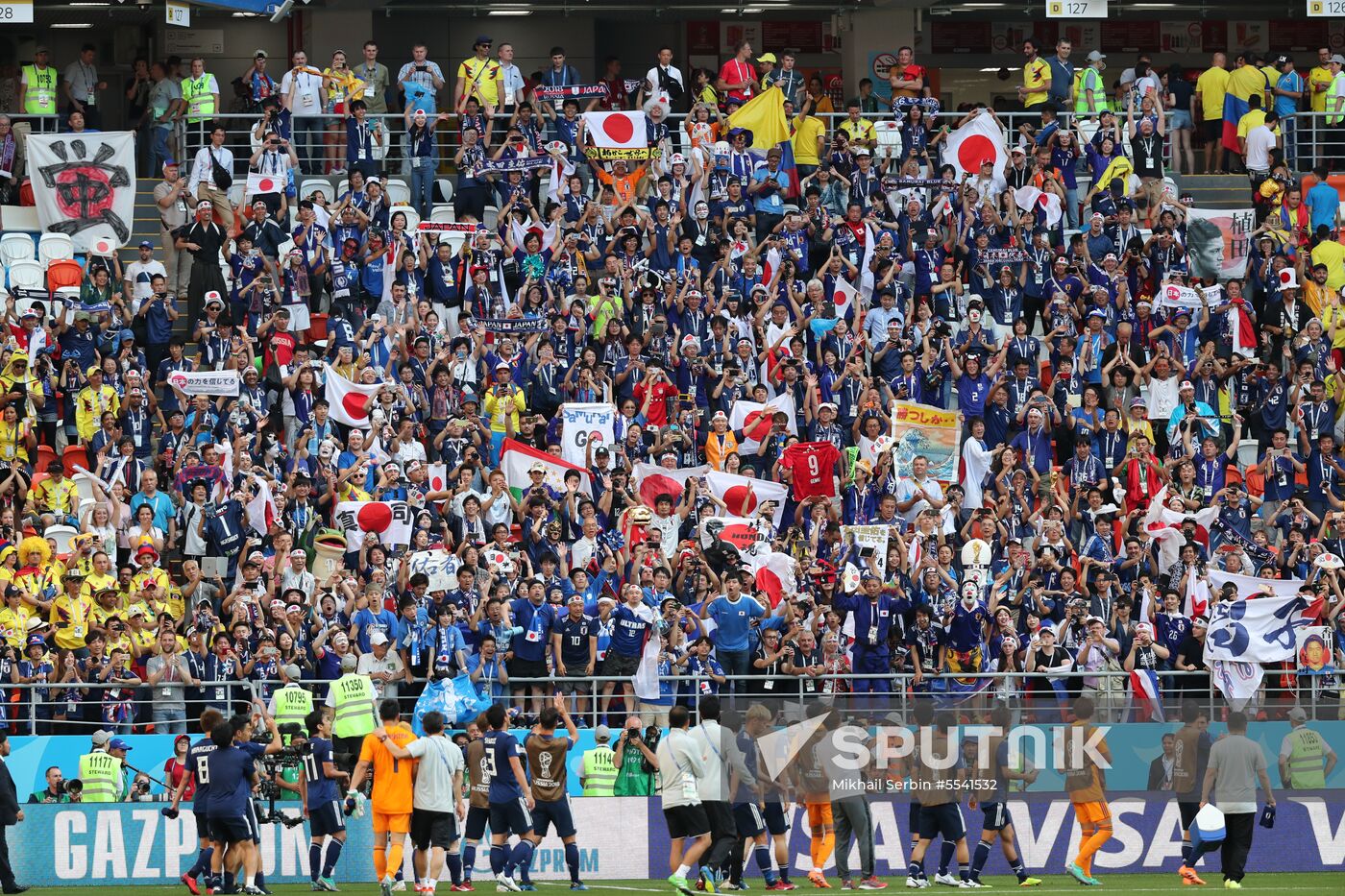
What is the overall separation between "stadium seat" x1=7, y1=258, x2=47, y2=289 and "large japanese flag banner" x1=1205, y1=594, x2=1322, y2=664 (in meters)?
14.9

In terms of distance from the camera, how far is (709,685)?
2423 centimetres

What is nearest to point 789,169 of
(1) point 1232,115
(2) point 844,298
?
(2) point 844,298

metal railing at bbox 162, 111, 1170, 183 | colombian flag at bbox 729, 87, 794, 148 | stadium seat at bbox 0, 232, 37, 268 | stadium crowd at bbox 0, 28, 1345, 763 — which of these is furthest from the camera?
metal railing at bbox 162, 111, 1170, 183

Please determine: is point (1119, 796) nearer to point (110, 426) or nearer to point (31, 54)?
point (110, 426)

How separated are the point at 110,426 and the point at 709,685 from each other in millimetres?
7673

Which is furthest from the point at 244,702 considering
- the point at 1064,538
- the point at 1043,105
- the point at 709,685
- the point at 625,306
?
the point at 1043,105

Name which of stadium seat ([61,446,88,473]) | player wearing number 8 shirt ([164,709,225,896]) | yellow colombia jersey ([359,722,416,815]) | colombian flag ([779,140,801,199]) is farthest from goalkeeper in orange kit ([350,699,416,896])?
colombian flag ([779,140,801,199])

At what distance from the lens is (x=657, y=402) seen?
27.5m

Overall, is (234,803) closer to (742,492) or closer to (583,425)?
(583,425)

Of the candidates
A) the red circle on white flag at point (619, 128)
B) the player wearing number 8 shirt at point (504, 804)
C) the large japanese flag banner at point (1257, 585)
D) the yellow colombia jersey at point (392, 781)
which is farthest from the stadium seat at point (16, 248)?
the large japanese flag banner at point (1257, 585)

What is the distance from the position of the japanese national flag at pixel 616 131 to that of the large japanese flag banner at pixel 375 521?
739 cm

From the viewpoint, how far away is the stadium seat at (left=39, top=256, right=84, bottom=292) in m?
28.0

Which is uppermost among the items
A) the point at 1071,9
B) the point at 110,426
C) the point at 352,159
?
the point at 1071,9
